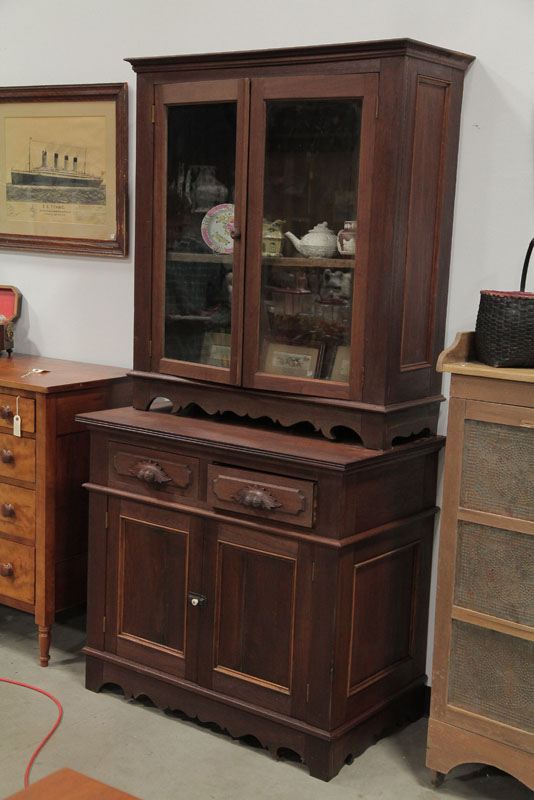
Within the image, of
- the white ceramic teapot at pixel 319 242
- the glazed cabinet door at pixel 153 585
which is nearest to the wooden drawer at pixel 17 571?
the glazed cabinet door at pixel 153 585

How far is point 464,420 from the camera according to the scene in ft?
8.27

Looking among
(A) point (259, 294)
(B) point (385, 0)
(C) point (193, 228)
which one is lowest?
(A) point (259, 294)

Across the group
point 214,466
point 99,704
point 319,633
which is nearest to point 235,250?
point 214,466

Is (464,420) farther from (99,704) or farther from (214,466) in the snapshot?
(99,704)

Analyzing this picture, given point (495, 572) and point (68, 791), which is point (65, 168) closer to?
point (495, 572)

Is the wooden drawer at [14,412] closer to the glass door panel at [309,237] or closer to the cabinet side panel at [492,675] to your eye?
the glass door panel at [309,237]

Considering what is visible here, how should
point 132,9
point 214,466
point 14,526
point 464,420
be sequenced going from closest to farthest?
point 464,420 → point 214,466 → point 14,526 → point 132,9

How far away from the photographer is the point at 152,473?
9.56 ft

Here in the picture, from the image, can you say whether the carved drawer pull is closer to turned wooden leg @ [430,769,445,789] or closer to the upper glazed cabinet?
the upper glazed cabinet

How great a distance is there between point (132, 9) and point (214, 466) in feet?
6.03

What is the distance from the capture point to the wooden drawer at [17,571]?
3.30m

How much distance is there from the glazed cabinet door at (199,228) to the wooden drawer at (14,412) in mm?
475

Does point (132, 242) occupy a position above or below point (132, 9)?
below

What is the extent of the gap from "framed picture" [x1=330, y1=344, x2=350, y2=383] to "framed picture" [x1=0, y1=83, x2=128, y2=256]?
1.28m
